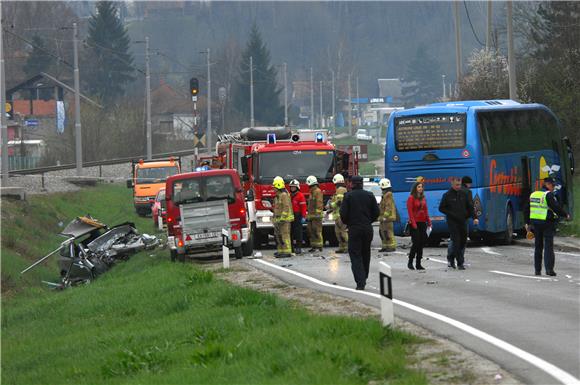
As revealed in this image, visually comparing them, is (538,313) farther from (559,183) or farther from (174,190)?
(559,183)

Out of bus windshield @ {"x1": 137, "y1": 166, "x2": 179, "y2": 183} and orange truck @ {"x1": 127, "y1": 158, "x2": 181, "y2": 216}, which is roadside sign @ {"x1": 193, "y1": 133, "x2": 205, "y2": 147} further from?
bus windshield @ {"x1": 137, "y1": 166, "x2": 179, "y2": 183}

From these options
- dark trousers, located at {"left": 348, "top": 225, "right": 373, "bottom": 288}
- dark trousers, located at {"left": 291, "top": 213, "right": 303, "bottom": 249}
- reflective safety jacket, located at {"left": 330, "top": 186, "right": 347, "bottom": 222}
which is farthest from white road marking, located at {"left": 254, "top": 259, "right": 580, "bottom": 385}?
dark trousers, located at {"left": 291, "top": 213, "right": 303, "bottom": 249}

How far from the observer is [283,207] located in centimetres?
2958

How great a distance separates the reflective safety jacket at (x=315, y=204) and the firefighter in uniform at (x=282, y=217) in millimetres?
1079

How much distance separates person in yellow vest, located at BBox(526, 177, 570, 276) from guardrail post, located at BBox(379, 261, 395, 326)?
8.86 meters

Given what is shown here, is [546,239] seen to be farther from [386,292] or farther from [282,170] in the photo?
[282,170]

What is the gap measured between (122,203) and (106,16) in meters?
80.9

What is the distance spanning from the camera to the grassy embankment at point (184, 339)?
38.8ft

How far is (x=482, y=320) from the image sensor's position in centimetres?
1509

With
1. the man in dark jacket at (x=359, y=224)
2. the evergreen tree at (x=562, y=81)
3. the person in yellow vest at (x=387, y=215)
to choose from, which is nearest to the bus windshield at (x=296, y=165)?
the person in yellow vest at (x=387, y=215)

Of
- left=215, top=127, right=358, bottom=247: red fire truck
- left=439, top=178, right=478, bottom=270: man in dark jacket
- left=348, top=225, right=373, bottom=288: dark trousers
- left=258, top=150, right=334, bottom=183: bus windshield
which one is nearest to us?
left=348, top=225, right=373, bottom=288: dark trousers

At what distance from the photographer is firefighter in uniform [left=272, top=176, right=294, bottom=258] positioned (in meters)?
29.5

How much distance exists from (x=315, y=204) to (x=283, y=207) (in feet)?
5.46

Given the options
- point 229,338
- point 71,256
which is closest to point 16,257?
point 71,256
